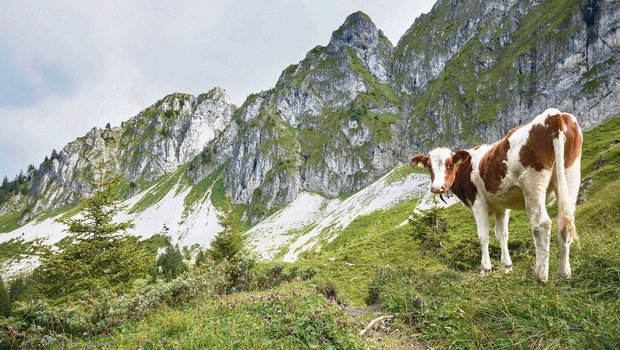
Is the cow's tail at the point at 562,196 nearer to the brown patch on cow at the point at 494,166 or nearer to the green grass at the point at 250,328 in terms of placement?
the brown patch on cow at the point at 494,166

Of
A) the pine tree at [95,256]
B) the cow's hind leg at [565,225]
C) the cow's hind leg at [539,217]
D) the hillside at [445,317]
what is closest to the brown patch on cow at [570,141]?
the cow's hind leg at [565,225]

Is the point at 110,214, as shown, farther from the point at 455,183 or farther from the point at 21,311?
the point at 455,183

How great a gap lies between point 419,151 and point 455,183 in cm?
19211

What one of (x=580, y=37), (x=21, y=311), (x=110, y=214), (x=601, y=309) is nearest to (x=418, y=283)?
(x=601, y=309)

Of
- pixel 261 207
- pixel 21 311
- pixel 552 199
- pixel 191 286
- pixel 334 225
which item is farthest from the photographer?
pixel 261 207

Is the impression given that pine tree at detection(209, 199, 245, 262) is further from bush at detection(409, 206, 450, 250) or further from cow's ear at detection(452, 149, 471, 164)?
cow's ear at detection(452, 149, 471, 164)

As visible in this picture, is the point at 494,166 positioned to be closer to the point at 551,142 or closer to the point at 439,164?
the point at 439,164

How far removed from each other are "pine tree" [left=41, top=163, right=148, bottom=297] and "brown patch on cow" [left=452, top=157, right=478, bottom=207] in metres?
21.3

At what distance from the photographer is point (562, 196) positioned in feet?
19.9

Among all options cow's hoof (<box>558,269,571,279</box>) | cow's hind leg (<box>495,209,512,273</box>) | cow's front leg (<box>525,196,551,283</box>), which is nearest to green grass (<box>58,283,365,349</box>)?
cow's front leg (<box>525,196,551,283</box>)

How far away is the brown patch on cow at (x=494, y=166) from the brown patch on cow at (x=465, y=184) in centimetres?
71

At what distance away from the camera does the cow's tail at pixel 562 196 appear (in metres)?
5.91

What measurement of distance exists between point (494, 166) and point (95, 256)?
84.2ft

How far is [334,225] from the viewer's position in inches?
4948
